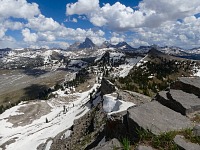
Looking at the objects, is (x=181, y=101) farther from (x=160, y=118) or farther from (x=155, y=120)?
(x=155, y=120)

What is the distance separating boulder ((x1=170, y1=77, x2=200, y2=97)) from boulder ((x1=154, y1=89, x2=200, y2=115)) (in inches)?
31.3

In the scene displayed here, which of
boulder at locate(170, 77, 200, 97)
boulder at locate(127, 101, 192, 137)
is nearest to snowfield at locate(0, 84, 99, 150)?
boulder at locate(170, 77, 200, 97)

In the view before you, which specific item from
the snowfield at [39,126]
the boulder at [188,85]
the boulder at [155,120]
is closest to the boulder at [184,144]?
the boulder at [155,120]

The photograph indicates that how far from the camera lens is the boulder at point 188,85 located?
19.5 m

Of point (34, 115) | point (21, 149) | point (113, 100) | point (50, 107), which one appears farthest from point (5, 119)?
point (113, 100)

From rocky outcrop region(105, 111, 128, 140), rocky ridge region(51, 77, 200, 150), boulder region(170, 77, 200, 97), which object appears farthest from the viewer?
boulder region(170, 77, 200, 97)

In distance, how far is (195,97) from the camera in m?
18.2

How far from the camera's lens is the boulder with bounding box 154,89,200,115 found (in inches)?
637

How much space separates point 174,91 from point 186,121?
5212 millimetres

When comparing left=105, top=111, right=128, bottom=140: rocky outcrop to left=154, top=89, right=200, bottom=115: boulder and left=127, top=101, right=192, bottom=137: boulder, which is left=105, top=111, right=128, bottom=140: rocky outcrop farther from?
left=154, top=89, right=200, bottom=115: boulder

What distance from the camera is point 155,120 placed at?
1452cm

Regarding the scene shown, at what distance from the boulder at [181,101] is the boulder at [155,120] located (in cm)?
65

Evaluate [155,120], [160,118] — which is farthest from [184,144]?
[160,118]

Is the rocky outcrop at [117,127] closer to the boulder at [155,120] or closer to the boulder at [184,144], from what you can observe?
the boulder at [155,120]
